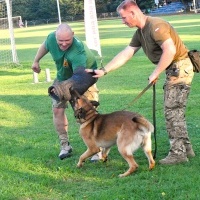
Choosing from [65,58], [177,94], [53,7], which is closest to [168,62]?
[177,94]

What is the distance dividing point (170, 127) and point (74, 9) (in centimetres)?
8817

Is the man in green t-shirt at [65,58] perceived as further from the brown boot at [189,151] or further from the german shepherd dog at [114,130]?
the brown boot at [189,151]

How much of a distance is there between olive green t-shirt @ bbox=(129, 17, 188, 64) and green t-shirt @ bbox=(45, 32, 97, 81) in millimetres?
789

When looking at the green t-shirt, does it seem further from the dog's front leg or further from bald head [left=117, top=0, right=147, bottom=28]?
the dog's front leg

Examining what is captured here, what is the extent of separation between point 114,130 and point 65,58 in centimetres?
126

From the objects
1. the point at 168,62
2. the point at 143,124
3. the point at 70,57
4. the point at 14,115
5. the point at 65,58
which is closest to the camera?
the point at 168,62

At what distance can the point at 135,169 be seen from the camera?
6.59m

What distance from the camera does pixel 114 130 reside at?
21.8ft

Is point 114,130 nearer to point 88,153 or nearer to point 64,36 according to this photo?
point 88,153

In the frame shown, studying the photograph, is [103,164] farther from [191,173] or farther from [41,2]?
[41,2]

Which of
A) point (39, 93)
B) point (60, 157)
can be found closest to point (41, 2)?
point (39, 93)

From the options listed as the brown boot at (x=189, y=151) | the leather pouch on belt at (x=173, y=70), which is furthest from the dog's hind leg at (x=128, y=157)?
the leather pouch on belt at (x=173, y=70)

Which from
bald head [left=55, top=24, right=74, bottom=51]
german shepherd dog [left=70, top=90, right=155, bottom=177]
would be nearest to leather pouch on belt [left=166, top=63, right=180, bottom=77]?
german shepherd dog [left=70, top=90, right=155, bottom=177]

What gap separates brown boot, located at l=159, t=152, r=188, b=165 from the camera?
6.83 meters
